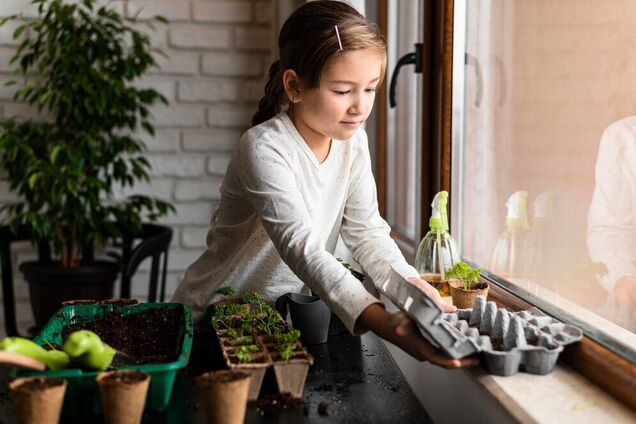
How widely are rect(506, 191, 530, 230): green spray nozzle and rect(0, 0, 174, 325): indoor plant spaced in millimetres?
1461

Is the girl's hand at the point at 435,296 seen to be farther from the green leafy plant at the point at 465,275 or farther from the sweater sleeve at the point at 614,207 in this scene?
the sweater sleeve at the point at 614,207

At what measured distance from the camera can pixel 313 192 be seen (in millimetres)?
1564

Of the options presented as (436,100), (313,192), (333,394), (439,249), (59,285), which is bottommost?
(59,285)

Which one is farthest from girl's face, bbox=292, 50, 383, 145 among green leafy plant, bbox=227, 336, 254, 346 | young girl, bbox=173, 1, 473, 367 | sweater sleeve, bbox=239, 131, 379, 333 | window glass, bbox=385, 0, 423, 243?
window glass, bbox=385, 0, 423, 243

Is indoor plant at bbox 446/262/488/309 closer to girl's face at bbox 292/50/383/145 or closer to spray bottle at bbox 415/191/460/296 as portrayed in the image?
spray bottle at bbox 415/191/460/296

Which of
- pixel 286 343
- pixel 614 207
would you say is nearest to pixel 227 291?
pixel 286 343

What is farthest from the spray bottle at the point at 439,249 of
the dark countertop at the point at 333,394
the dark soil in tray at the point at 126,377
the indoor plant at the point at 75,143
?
the indoor plant at the point at 75,143

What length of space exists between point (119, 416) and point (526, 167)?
2.98ft

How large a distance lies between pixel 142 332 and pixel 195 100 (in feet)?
5.75

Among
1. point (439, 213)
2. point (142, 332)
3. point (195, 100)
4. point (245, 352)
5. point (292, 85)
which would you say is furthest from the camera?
point (195, 100)

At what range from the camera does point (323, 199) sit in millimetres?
1600

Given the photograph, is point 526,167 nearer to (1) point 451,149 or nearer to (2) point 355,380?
(1) point 451,149

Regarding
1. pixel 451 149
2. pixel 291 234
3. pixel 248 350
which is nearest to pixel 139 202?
pixel 451 149

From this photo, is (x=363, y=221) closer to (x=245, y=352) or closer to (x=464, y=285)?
(x=464, y=285)
